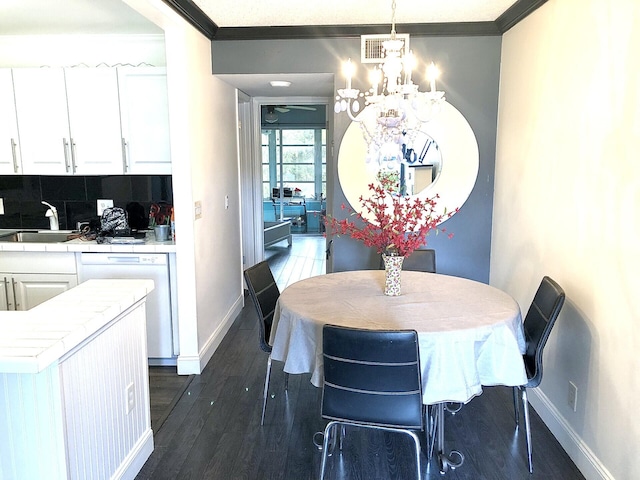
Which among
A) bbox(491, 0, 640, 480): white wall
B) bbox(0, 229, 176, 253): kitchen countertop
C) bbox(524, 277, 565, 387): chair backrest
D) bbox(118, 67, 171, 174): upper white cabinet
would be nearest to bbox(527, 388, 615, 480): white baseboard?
bbox(491, 0, 640, 480): white wall

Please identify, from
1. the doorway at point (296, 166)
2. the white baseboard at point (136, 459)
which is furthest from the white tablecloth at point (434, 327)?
the doorway at point (296, 166)

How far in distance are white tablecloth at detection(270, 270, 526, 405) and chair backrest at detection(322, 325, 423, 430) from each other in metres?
0.17

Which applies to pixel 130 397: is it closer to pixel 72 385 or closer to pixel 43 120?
pixel 72 385

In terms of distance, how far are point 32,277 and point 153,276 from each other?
32.8 inches

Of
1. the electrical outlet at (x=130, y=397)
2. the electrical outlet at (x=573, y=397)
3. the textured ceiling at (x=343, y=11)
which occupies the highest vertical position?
the textured ceiling at (x=343, y=11)

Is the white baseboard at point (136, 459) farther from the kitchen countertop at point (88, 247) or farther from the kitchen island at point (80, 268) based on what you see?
the kitchen countertop at point (88, 247)

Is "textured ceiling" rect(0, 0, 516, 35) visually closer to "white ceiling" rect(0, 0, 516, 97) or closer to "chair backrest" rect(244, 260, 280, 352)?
"white ceiling" rect(0, 0, 516, 97)

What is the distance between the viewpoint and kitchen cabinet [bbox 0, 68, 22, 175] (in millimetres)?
3383

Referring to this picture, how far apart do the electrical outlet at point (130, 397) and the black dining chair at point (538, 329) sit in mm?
1810

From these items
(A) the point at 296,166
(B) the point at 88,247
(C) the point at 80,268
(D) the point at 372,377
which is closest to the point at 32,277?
(C) the point at 80,268

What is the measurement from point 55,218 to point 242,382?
6.94 feet

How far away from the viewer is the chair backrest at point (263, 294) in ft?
8.87

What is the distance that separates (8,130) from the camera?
11.3 ft

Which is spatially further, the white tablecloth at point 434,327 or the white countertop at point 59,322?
the white tablecloth at point 434,327
